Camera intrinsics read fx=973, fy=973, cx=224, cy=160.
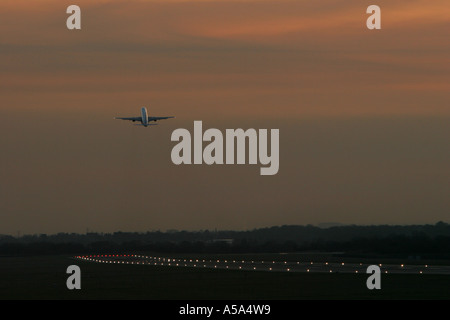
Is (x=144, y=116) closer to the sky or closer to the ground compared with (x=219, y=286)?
closer to the sky

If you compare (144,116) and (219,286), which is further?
(144,116)

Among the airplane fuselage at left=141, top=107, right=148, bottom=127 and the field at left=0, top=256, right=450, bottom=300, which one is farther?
the airplane fuselage at left=141, top=107, right=148, bottom=127

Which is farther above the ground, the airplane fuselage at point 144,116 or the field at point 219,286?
the airplane fuselage at point 144,116

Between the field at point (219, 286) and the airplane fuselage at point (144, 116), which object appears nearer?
the field at point (219, 286)

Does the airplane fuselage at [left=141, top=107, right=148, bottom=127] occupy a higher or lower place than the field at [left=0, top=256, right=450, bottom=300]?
higher
